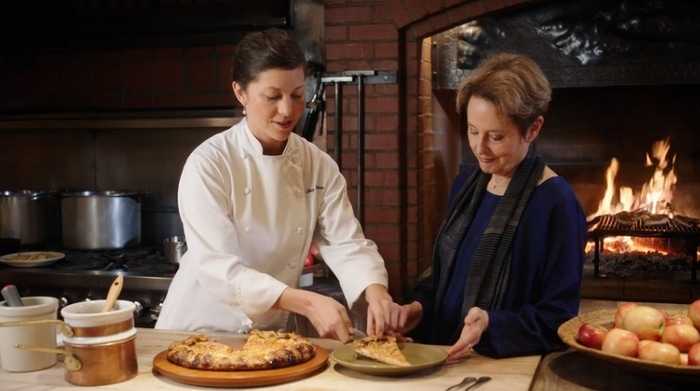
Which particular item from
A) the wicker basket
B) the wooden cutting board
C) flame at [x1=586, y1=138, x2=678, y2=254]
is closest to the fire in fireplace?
flame at [x1=586, y1=138, x2=678, y2=254]

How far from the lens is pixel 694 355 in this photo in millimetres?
1748

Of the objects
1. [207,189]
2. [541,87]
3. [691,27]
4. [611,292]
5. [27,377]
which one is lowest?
[611,292]

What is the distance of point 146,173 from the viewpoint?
4.95 m

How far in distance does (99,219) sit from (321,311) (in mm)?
2741

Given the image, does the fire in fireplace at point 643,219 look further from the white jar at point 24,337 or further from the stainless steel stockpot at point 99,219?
the white jar at point 24,337

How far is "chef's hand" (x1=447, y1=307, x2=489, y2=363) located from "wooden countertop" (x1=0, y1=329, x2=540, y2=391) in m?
0.02

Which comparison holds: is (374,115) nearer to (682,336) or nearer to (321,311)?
(321,311)

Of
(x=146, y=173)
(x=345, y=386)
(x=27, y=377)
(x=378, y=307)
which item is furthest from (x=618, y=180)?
(x=27, y=377)

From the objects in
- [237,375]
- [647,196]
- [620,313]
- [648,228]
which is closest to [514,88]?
[620,313]

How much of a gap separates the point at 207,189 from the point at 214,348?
1.60ft

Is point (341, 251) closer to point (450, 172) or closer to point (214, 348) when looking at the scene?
point (214, 348)

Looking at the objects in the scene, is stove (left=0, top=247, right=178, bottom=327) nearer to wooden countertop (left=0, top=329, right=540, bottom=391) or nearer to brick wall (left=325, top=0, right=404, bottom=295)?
brick wall (left=325, top=0, right=404, bottom=295)

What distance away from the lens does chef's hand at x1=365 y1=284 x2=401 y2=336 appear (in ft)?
7.00

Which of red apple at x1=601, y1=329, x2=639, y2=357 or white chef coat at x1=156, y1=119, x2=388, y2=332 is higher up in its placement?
white chef coat at x1=156, y1=119, x2=388, y2=332
